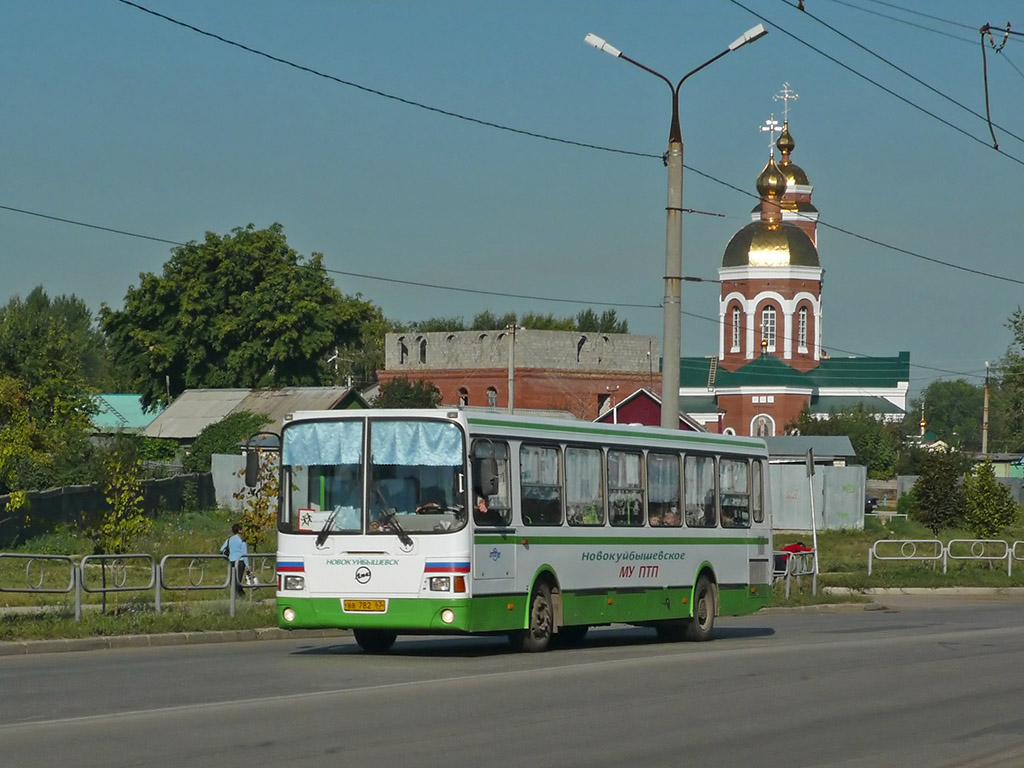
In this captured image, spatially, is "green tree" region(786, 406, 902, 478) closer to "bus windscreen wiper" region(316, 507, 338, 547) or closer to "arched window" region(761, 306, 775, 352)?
"arched window" region(761, 306, 775, 352)

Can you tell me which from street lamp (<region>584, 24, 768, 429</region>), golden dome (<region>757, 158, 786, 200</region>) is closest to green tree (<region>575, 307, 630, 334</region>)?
golden dome (<region>757, 158, 786, 200</region>)

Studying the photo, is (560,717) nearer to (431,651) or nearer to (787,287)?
(431,651)

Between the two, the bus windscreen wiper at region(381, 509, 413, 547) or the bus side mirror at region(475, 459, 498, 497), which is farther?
the bus windscreen wiper at region(381, 509, 413, 547)

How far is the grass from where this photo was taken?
832 inches

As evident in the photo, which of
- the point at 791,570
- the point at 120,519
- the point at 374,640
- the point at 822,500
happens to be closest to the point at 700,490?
the point at 374,640

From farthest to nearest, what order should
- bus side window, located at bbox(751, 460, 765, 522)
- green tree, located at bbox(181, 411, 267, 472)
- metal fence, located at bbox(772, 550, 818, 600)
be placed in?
green tree, located at bbox(181, 411, 267, 472), metal fence, located at bbox(772, 550, 818, 600), bus side window, located at bbox(751, 460, 765, 522)

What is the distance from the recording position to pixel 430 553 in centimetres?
1725

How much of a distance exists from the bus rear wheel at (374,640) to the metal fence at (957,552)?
22.8 metres

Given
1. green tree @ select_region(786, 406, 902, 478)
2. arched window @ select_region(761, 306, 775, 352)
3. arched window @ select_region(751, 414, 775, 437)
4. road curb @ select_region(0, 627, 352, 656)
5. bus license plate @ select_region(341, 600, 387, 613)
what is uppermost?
arched window @ select_region(761, 306, 775, 352)

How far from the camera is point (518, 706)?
12.8 metres

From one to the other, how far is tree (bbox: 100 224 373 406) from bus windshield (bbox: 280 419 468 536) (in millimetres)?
70324

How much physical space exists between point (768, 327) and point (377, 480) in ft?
A: 345

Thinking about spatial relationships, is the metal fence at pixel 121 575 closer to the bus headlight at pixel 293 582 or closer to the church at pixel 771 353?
the bus headlight at pixel 293 582

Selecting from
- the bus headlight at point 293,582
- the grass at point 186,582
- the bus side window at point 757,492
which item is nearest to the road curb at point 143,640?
the grass at point 186,582
